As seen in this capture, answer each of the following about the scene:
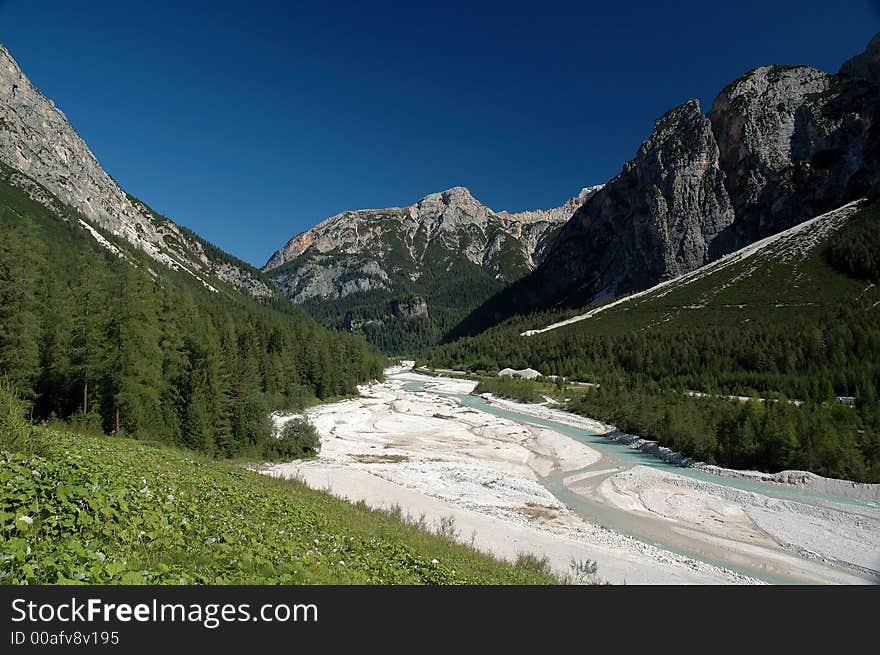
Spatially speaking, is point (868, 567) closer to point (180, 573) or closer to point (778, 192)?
point (180, 573)

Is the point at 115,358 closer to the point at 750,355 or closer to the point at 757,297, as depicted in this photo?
the point at 750,355

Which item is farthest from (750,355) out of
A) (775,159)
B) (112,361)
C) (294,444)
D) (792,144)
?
(792,144)

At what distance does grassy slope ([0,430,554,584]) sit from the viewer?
6.23m

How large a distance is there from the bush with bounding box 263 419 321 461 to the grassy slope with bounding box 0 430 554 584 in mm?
20667

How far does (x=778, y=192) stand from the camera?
17862cm

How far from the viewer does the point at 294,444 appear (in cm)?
3650

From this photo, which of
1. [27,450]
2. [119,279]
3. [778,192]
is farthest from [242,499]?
[778,192]

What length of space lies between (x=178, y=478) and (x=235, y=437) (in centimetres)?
2142

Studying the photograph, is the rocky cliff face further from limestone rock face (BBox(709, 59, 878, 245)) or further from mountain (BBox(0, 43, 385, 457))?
limestone rock face (BBox(709, 59, 878, 245))

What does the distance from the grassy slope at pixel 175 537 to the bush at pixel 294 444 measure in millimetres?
20667

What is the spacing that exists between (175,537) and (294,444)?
2945cm

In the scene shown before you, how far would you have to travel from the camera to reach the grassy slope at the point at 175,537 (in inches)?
245

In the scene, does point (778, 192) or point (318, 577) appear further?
point (778, 192)

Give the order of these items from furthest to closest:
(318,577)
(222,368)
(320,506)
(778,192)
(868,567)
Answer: (778,192) < (222,368) < (868,567) < (320,506) < (318,577)
